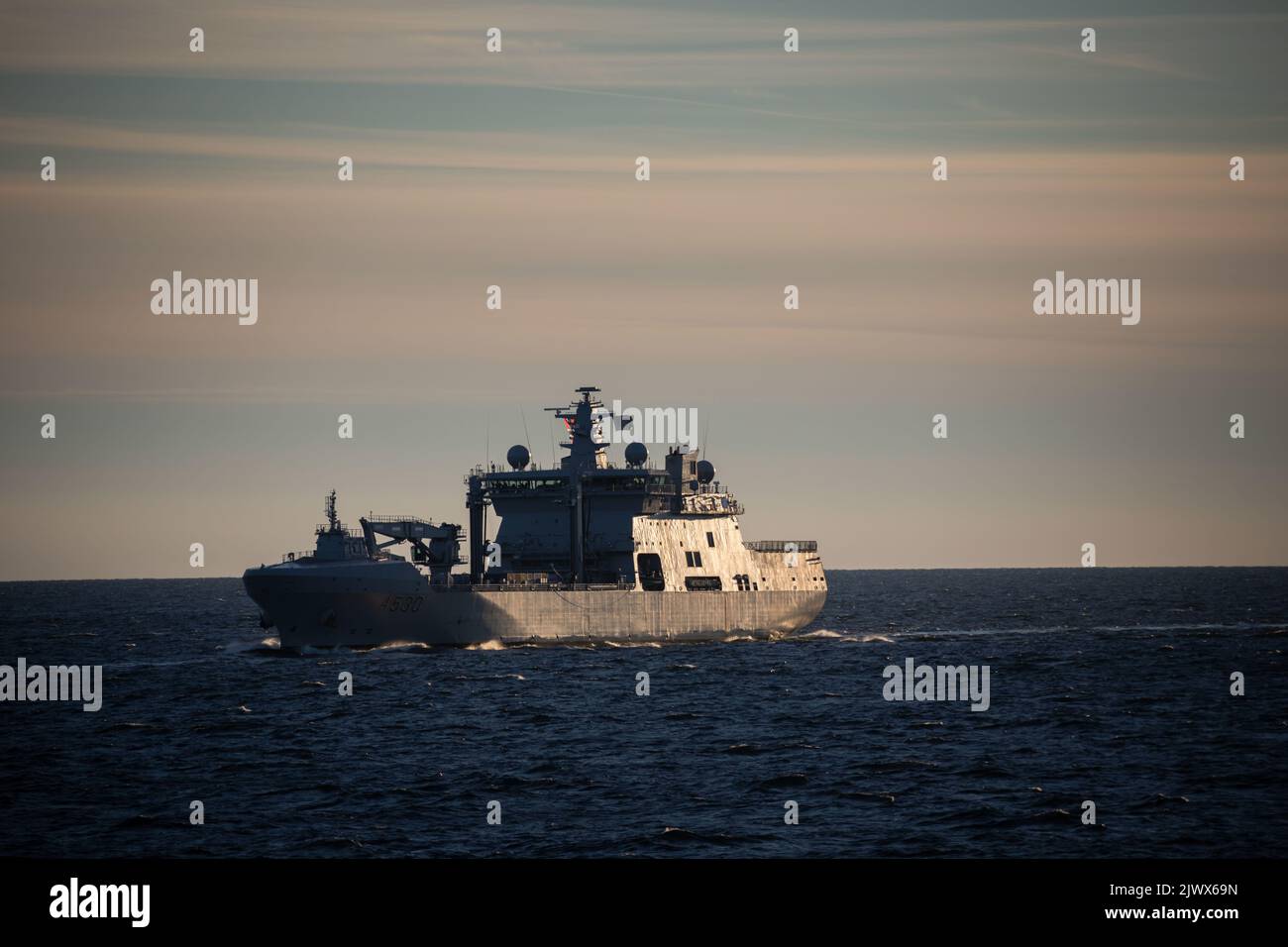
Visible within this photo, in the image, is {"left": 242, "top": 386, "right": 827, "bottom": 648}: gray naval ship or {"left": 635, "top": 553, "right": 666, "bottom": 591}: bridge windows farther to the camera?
{"left": 635, "top": 553, "right": 666, "bottom": 591}: bridge windows

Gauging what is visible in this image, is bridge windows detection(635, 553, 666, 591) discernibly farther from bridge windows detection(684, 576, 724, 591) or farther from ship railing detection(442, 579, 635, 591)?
bridge windows detection(684, 576, 724, 591)

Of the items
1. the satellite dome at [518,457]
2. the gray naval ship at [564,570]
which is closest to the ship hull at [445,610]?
the gray naval ship at [564,570]

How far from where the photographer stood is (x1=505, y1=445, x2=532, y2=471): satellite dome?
66062 millimetres

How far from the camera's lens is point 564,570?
62.1 metres

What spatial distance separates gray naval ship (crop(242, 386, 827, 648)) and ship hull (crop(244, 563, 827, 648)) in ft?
0.17

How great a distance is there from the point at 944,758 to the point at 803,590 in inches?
1573

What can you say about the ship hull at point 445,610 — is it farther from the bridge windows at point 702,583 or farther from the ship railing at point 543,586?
the bridge windows at point 702,583

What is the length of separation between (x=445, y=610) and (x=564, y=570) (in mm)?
8749

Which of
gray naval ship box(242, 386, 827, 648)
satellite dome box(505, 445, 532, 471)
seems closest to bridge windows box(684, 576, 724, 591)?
gray naval ship box(242, 386, 827, 648)

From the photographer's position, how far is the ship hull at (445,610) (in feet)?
172

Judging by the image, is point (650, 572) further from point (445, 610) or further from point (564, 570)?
point (445, 610)
